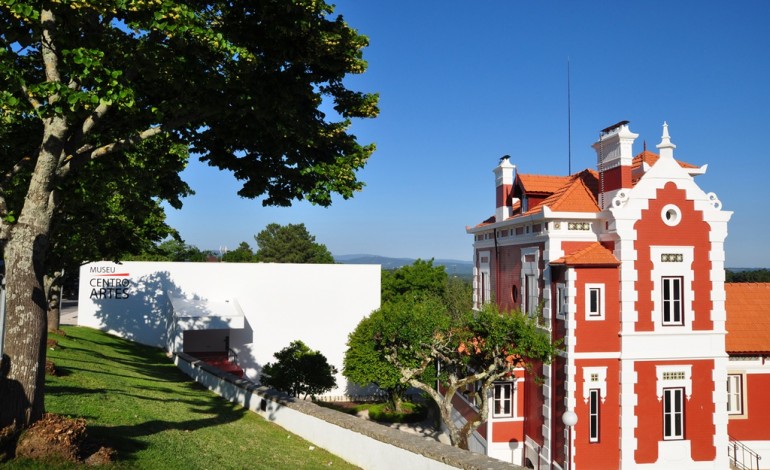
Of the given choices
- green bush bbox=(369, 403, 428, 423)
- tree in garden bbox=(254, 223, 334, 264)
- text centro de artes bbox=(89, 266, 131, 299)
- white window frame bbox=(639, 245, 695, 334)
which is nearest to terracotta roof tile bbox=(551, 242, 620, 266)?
white window frame bbox=(639, 245, 695, 334)

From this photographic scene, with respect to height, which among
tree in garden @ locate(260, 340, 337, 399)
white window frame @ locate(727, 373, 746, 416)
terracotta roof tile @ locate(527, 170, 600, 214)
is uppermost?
terracotta roof tile @ locate(527, 170, 600, 214)

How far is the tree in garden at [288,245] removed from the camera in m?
117

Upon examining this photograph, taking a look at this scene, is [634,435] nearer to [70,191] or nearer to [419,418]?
[419,418]

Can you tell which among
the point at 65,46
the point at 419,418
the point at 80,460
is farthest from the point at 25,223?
the point at 419,418

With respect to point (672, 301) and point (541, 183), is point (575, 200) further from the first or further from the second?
point (672, 301)

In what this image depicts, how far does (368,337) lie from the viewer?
2955cm

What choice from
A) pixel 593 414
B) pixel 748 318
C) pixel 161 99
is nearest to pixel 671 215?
pixel 593 414

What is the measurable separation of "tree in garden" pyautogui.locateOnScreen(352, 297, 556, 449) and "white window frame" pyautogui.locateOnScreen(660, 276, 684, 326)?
394 centimetres

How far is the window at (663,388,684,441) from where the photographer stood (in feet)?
59.0

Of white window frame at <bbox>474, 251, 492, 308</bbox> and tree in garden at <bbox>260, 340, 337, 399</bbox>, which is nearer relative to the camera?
white window frame at <bbox>474, 251, 492, 308</bbox>

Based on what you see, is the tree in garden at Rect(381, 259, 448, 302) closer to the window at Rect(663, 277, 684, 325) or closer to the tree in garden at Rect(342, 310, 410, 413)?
the tree in garden at Rect(342, 310, 410, 413)

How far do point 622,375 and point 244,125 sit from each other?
1371cm

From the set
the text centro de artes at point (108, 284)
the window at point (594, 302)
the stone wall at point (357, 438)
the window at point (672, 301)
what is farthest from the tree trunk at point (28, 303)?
the text centro de artes at point (108, 284)

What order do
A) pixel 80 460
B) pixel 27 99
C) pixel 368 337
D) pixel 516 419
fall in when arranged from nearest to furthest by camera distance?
pixel 80 460, pixel 27 99, pixel 516 419, pixel 368 337
